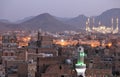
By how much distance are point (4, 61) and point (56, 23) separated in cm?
13181

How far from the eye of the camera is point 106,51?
4441cm

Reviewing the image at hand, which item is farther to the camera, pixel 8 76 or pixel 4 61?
pixel 4 61

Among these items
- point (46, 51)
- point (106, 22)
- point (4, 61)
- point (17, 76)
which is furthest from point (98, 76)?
point (106, 22)

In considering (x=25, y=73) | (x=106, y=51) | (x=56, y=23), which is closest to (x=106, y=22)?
(x=56, y=23)

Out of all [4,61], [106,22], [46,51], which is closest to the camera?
[4,61]

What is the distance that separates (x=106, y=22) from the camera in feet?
627

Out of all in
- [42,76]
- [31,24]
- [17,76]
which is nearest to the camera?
[42,76]

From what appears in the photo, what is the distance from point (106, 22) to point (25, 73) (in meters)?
165

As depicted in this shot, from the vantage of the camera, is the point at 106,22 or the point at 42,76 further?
the point at 106,22

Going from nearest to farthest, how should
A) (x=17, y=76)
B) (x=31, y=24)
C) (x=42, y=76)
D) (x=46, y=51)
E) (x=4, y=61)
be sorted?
(x=42, y=76) → (x=17, y=76) → (x=4, y=61) → (x=46, y=51) → (x=31, y=24)

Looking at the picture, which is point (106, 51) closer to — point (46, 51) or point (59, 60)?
point (46, 51)

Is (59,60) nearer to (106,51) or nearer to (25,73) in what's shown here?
(25,73)

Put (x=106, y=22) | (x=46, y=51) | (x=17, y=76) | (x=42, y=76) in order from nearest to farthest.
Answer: (x=42, y=76)
(x=17, y=76)
(x=46, y=51)
(x=106, y=22)

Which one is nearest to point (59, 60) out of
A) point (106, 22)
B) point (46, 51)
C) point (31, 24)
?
point (46, 51)
